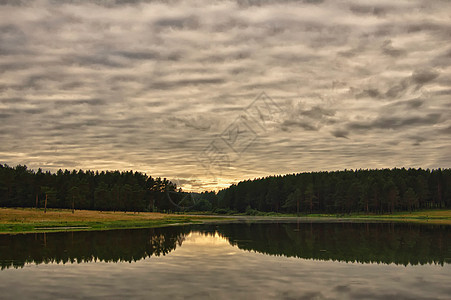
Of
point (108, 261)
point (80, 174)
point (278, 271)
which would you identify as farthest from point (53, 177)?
point (278, 271)

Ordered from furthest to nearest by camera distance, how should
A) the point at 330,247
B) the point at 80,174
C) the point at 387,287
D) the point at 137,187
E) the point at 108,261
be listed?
the point at 80,174
the point at 137,187
the point at 330,247
the point at 108,261
the point at 387,287

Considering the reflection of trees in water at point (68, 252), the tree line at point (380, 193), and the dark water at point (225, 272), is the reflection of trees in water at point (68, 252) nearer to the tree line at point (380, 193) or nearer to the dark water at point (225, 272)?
the dark water at point (225, 272)

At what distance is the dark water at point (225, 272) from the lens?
21062mm

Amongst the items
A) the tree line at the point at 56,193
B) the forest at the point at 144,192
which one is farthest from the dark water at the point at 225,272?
the tree line at the point at 56,193

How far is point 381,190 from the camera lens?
159 m

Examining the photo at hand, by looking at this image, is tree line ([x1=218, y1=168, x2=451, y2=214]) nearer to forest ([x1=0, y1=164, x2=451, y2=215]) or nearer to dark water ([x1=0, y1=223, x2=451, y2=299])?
forest ([x1=0, y1=164, x2=451, y2=215])

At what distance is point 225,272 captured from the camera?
27484mm

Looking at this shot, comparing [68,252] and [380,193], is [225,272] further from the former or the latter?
[380,193]

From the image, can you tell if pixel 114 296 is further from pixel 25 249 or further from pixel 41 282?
pixel 25 249

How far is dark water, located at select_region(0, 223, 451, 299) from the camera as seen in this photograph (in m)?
21.1

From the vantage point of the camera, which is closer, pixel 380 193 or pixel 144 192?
pixel 380 193

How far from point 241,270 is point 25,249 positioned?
23929 millimetres

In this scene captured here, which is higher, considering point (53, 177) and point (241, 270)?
point (53, 177)

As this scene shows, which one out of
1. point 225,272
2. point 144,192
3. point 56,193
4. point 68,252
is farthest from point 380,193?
point 225,272
